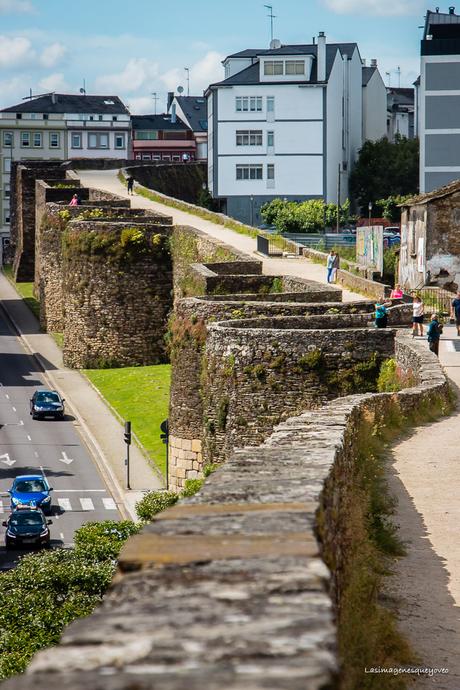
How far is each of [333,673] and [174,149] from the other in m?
160

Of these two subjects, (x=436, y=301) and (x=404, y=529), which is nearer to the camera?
(x=404, y=529)

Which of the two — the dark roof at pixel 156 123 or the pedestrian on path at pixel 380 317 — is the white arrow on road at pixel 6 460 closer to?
the pedestrian on path at pixel 380 317

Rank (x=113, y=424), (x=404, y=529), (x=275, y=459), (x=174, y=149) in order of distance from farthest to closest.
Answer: (x=174, y=149) → (x=113, y=424) → (x=404, y=529) → (x=275, y=459)

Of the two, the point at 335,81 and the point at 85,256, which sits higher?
the point at 335,81

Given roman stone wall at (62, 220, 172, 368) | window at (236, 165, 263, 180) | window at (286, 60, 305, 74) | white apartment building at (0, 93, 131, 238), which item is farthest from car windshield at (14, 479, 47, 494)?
white apartment building at (0, 93, 131, 238)

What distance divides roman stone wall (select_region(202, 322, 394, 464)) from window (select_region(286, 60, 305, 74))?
83084 millimetres

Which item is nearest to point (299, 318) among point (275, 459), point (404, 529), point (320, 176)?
point (404, 529)

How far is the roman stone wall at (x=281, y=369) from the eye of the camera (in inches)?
995

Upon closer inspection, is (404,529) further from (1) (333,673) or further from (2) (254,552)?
(1) (333,673)

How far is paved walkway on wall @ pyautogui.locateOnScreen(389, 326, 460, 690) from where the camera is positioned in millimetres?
9484

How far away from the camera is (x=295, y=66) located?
107688 millimetres

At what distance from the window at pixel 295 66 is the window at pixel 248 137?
496 centimetres

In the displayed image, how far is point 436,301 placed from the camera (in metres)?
44.8

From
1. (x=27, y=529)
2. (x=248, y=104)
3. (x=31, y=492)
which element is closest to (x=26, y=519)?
(x=27, y=529)
